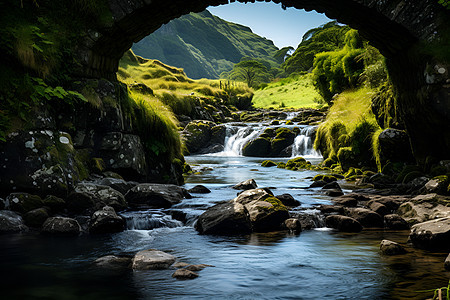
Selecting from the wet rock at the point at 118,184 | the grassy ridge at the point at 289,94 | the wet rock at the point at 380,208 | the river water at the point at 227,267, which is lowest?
A: the river water at the point at 227,267

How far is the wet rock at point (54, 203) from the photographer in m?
7.20

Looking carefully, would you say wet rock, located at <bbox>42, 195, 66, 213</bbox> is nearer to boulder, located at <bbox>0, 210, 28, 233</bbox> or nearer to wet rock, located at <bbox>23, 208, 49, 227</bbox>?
wet rock, located at <bbox>23, 208, 49, 227</bbox>

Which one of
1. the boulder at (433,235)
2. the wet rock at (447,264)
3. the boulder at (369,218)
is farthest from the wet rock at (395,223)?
the wet rock at (447,264)

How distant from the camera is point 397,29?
905cm

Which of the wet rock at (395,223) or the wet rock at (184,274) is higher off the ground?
the wet rock at (395,223)

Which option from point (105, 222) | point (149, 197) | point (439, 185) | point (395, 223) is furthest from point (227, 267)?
point (439, 185)

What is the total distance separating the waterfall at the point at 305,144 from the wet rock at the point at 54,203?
1966cm

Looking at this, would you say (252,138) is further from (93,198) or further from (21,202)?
(21,202)

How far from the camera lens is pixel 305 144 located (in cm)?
2569

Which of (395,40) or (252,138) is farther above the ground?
(395,40)

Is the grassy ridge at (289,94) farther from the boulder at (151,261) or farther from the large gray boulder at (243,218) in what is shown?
the boulder at (151,261)

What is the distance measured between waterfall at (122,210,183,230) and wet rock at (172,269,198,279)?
2.96 metres

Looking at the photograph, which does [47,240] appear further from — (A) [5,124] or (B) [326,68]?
(B) [326,68]

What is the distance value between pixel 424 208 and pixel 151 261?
18.9ft
